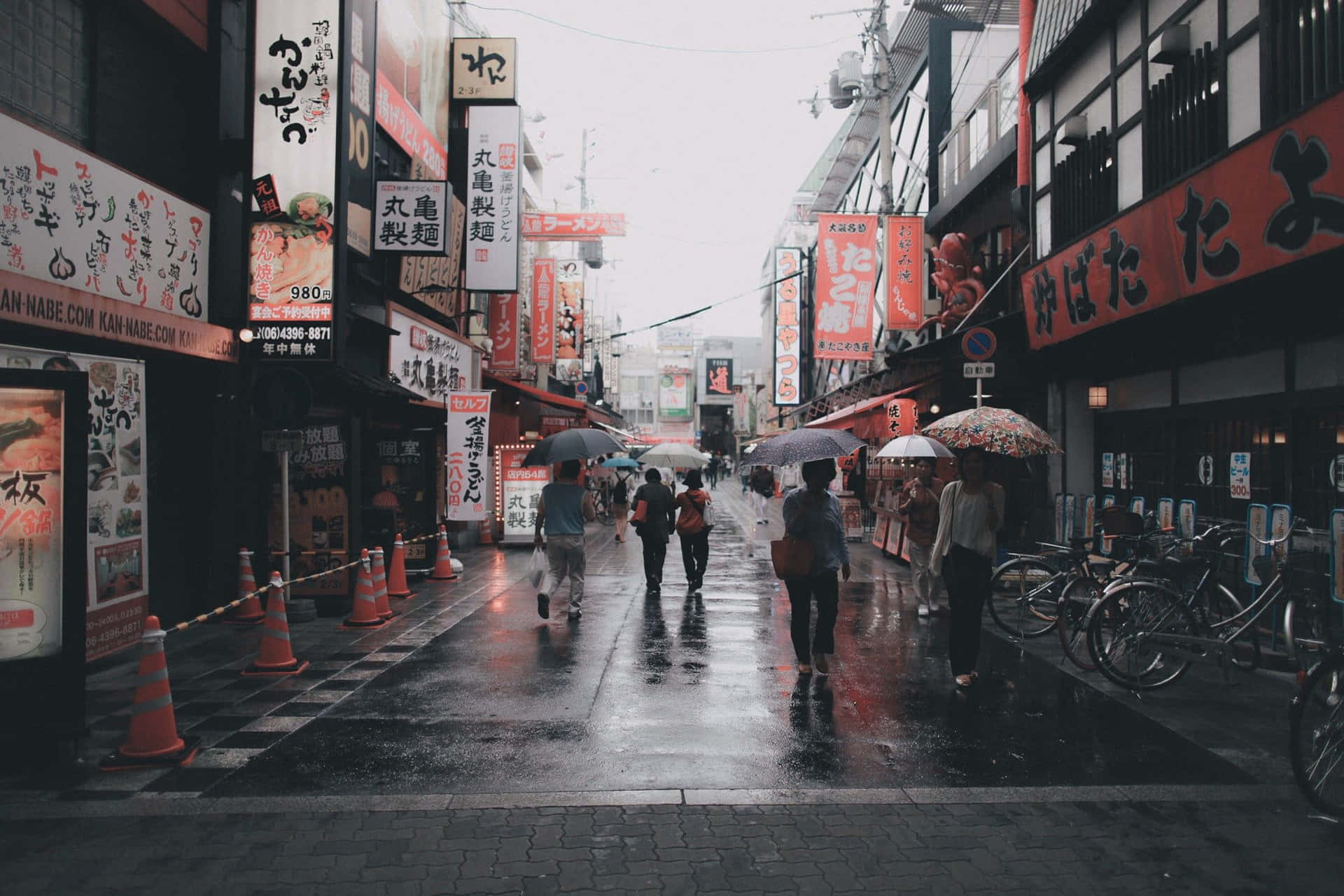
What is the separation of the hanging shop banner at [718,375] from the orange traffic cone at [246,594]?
9233cm

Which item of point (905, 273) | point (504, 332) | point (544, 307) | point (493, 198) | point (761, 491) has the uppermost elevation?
point (493, 198)

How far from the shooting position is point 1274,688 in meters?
7.54

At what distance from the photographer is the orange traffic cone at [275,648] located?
794 centimetres

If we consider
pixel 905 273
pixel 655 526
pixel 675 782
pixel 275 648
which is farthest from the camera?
pixel 905 273

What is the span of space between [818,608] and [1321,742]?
3773 mm

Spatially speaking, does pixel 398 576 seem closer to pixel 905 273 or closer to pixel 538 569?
pixel 538 569

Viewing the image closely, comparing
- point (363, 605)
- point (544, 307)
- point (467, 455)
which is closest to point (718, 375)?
point (544, 307)

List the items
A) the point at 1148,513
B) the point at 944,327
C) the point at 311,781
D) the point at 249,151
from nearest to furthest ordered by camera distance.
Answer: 1. the point at 311,781
2. the point at 1148,513
3. the point at 249,151
4. the point at 944,327

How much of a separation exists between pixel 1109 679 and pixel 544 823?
16.3 ft

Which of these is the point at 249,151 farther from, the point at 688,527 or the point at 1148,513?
the point at 1148,513

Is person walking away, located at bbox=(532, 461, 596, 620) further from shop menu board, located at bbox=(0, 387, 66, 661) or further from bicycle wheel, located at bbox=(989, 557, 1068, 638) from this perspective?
shop menu board, located at bbox=(0, 387, 66, 661)

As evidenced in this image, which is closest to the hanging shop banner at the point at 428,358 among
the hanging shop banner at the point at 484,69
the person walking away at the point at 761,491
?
the hanging shop banner at the point at 484,69

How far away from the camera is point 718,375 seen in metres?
103

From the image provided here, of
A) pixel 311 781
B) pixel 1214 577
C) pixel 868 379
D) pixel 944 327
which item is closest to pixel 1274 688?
pixel 1214 577
